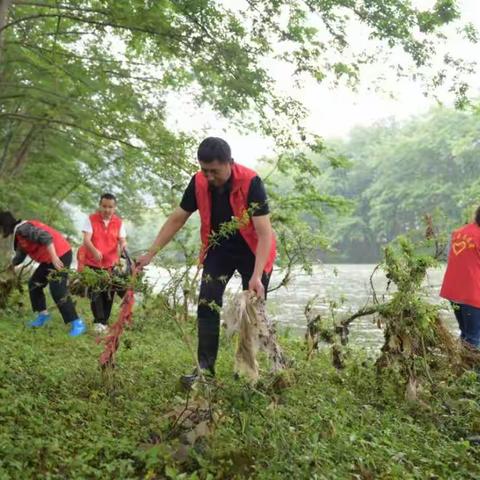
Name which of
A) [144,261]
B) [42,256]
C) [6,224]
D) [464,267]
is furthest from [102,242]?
[464,267]

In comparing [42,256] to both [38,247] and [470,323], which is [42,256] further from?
[470,323]

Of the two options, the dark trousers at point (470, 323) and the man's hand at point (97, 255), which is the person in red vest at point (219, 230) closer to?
the dark trousers at point (470, 323)

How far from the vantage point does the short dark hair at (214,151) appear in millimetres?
3721

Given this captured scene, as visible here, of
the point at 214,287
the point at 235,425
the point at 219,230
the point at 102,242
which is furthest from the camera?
the point at 102,242

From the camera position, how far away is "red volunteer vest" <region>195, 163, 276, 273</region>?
3.94m

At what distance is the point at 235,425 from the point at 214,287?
Result: 1076 mm

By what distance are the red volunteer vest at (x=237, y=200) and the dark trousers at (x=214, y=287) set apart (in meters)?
0.15

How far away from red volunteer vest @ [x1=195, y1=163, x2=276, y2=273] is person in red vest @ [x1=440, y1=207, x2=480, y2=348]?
1.75 m

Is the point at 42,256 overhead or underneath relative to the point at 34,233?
underneath

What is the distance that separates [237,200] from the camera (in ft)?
13.0

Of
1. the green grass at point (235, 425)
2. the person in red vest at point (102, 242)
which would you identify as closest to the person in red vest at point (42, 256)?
the person in red vest at point (102, 242)

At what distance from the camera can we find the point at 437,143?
180ft

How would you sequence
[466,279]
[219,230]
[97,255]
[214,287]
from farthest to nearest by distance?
[97,255]
[466,279]
[214,287]
[219,230]

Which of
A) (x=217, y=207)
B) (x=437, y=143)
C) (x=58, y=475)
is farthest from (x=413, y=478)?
(x=437, y=143)
